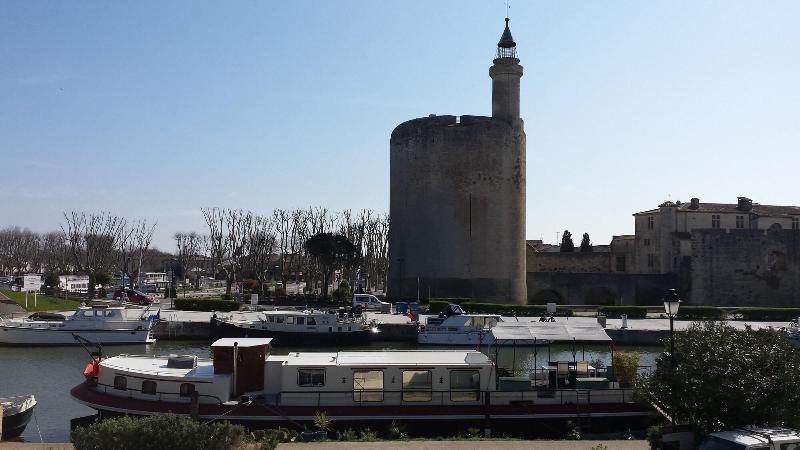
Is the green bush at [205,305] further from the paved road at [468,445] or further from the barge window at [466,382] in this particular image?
the paved road at [468,445]

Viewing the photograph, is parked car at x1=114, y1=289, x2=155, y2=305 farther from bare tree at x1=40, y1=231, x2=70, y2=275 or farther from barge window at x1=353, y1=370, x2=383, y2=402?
bare tree at x1=40, y1=231, x2=70, y2=275

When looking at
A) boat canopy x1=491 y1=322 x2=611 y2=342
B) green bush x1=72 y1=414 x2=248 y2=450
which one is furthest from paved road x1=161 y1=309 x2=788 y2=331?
green bush x1=72 y1=414 x2=248 y2=450

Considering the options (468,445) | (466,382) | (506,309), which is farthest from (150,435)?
(506,309)

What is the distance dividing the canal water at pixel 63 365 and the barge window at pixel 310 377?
17.9 feet

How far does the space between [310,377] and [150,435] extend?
7022 mm

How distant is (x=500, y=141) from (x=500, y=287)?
10.6 meters

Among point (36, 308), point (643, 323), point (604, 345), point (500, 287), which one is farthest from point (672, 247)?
point (36, 308)

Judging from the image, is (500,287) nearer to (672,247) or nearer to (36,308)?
(672,247)

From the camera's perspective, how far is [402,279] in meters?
53.2

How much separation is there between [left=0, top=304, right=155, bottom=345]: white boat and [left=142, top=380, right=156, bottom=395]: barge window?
17.4 m

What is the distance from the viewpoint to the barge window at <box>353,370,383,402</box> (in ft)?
57.1

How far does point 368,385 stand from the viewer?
1756cm

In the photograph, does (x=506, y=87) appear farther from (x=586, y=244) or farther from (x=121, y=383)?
(x=121, y=383)

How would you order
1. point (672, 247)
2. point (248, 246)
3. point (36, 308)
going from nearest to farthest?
point (36, 308) < point (672, 247) < point (248, 246)
